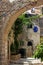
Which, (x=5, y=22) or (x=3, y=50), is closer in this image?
(x=5, y=22)

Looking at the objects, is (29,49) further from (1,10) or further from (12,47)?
(1,10)

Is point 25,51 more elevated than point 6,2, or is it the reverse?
point 6,2

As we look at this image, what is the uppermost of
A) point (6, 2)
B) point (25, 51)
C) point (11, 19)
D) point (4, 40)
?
point (6, 2)

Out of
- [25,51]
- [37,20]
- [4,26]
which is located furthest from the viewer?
[37,20]

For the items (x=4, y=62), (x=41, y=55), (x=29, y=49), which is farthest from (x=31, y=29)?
(x=4, y=62)

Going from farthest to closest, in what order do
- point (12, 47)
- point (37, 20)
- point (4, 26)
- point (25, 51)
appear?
point (37, 20), point (25, 51), point (12, 47), point (4, 26)

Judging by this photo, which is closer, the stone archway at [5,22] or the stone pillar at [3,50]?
the stone archway at [5,22]

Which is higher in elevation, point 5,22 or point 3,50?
point 5,22

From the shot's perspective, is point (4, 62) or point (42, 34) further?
point (42, 34)

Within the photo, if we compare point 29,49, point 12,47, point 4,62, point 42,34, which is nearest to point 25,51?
point 29,49

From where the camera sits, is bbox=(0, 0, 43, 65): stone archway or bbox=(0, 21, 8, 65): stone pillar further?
bbox=(0, 21, 8, 65): stone pillar
